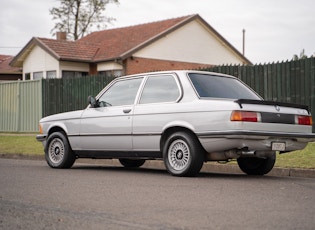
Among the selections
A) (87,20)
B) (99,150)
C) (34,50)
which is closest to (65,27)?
(87,20)

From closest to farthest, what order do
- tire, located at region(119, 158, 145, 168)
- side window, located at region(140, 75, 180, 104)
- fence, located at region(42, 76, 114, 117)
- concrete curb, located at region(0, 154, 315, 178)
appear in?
side window, located at region(140, 75, 180, 104), concrete curb, located at region(0, 154, 315, 178), tire, located at region(119, 158, 145, 168), fence, located at region(42, 76, 114, 117)

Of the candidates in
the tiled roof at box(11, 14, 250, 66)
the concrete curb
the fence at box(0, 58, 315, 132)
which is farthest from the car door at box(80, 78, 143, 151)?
the tiled roof at box(11, 14, 250, 66)

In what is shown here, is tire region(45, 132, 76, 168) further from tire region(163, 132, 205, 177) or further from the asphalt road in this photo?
tire region(163, 132, 205, 177)

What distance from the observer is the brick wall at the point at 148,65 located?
1216 inches

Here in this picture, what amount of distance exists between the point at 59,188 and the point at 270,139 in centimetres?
326

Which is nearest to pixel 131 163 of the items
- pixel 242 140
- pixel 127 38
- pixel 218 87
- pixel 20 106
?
pixel 218 87

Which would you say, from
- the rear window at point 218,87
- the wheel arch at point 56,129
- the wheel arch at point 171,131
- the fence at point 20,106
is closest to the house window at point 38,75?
the fence at point 20,106

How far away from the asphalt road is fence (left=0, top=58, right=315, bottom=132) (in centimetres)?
672

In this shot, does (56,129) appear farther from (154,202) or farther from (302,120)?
(154,202)

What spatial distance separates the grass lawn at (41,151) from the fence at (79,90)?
2528mm

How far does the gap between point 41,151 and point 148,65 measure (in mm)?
17222

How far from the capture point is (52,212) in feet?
18.6

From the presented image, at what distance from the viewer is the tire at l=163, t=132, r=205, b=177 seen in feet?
28.5

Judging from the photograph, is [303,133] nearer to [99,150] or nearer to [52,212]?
[99,150]
